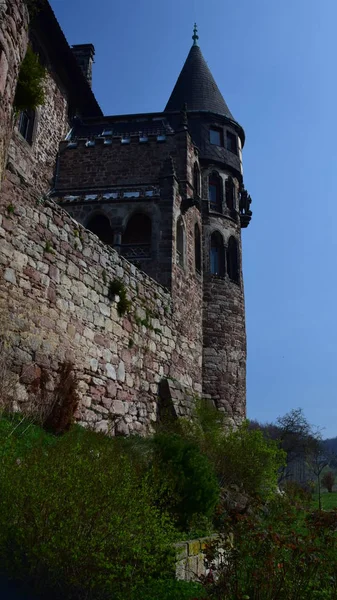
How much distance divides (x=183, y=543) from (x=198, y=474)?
5.35 ft

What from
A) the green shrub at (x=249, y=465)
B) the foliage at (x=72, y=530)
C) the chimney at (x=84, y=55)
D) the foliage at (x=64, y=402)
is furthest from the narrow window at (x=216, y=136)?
the foliage at (x=72, y=530)

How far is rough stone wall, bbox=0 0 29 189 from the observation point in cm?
586

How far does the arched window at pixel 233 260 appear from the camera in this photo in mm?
20178

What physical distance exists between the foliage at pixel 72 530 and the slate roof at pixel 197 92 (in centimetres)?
1934

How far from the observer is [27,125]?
55.5 ft

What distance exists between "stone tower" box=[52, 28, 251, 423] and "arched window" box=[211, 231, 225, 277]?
4 cm

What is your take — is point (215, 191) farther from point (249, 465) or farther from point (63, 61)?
point (249, 465)

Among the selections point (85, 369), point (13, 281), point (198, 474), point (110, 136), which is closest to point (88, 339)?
point (85, 369)

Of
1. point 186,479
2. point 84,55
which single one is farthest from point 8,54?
point 84,55

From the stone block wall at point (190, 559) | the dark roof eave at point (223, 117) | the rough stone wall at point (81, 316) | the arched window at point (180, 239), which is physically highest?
the dark roof eave at point (223, 117)

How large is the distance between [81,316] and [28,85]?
4.08m

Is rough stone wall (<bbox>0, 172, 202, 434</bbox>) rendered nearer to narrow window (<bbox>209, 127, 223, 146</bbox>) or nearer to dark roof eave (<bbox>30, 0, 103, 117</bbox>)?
dark roof eave (<bbox>30, 0, 103, 117</bbox>)

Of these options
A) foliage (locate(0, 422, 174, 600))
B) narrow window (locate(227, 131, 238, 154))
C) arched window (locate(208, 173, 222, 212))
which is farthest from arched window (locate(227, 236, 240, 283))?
foliage (locate(0, 422, 174, 600))

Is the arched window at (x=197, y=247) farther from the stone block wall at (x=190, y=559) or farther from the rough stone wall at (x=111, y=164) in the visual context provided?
the stone block wall at (x=190, y=559)
